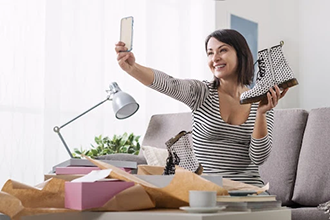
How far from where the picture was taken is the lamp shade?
284 centimetres

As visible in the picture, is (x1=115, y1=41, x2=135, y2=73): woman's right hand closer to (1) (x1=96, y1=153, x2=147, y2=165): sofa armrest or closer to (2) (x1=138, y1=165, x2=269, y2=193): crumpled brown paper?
(2) (x1=138, y1=165, x2=269, y2=193): crumpled brown paper

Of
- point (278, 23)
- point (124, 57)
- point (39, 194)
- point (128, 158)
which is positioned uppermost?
point (278, 23)

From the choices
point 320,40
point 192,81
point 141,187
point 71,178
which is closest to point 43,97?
point 192,81

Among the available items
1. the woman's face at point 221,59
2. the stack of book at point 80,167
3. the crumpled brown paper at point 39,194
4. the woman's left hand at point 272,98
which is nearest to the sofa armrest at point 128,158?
the woman's face at point 221,59

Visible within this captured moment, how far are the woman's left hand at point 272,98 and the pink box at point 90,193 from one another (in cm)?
66

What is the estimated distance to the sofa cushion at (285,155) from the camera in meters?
3.05

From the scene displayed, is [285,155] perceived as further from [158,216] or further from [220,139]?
[158,216]

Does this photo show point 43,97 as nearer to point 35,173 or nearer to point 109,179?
point 35,173

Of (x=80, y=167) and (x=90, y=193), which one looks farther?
(x=80, y=167)

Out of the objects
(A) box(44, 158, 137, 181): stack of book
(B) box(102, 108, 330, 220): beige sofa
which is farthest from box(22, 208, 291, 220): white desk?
(B) box(102, 108, 330, 220): beige sofa

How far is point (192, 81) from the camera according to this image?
2318 mm

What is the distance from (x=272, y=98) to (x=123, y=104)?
123cm

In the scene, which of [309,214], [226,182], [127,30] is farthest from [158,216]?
[309,214]

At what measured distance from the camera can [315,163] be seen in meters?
2.97
